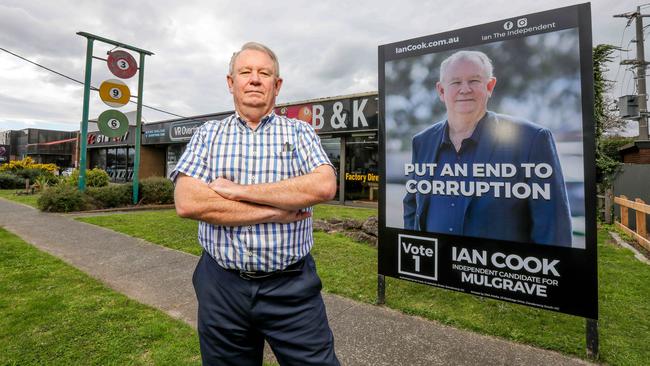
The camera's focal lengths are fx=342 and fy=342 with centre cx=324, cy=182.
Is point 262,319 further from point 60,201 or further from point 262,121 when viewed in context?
point 60,201

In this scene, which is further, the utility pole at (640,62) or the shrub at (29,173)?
the shrub at (29,173)

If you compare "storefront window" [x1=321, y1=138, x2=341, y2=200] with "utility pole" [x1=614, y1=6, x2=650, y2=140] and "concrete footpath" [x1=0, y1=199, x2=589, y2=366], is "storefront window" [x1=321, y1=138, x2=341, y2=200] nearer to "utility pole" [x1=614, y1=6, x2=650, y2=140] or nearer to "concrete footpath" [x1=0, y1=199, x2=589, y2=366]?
"concrete footpath" [x1=0, y1=199, x2=589, y2=366]

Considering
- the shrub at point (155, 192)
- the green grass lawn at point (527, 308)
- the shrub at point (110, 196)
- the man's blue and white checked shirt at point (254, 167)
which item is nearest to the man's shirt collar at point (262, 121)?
the man's blue and white checked shirt at point (254, 167)

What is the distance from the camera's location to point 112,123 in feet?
37.9

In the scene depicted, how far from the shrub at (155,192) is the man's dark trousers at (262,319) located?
11.8 metres

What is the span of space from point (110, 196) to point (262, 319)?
11.8m

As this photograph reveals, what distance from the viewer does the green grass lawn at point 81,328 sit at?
2496mm

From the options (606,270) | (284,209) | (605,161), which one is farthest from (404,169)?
(605,161)

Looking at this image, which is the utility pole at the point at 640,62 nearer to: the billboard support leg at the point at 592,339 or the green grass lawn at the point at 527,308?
the green grass lawn at the point at 527,308

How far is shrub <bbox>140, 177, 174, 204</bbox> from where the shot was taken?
39.4ft

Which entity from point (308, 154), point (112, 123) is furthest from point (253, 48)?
point (112, 123)

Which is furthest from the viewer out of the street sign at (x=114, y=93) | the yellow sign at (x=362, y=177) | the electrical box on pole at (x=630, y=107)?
the electrical box on pole at (x=630, y=107)

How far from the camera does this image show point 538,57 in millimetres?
2775

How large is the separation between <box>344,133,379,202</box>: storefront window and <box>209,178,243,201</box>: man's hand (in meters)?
11.2
